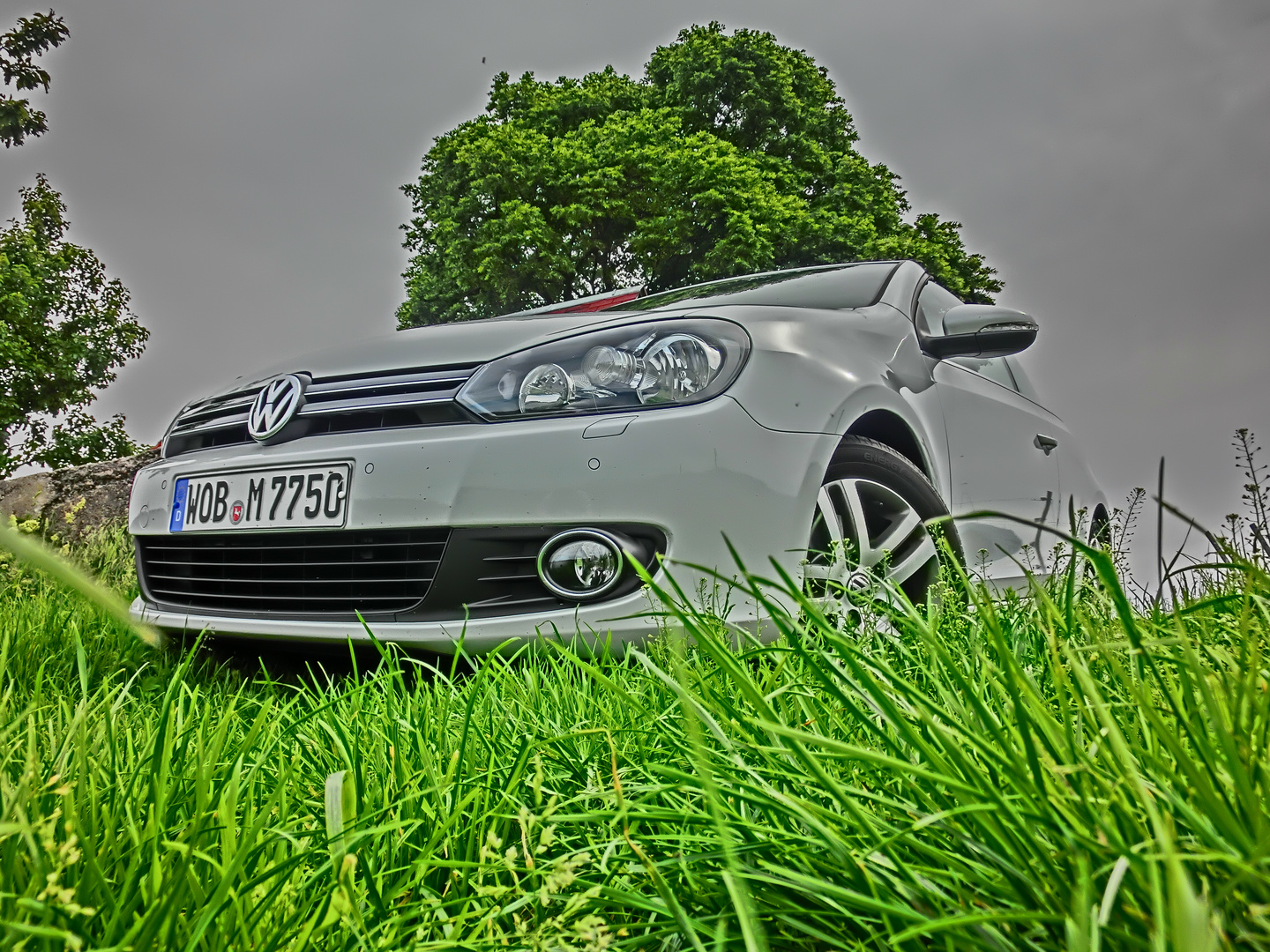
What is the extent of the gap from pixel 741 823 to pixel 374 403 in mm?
1811

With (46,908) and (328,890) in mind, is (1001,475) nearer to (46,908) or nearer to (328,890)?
(328,890)

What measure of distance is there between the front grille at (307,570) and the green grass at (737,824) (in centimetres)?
82

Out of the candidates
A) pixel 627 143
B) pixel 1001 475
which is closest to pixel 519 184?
pixel 627 143

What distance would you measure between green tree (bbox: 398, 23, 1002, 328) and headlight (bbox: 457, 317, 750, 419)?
18000 millimetres

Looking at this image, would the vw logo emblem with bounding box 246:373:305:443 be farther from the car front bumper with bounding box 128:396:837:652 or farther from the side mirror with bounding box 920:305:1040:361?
the side mirror with bounding box 920:305:1040:361

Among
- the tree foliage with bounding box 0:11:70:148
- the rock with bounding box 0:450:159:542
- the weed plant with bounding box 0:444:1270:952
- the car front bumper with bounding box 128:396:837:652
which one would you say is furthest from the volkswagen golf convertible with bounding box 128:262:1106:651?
the tree foliage with bounding box 0:11:70:148

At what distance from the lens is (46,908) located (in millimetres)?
625

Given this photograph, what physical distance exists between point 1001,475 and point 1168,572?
2373 millimetres

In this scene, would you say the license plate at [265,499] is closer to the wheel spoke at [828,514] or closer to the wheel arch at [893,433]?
the wheel spoke at [828,514]

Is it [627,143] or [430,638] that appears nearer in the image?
[430,638]

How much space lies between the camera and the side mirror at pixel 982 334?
2.85 meters

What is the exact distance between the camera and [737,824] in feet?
2.49

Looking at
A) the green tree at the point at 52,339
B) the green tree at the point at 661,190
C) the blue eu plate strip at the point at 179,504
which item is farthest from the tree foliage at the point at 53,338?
the blue eu plate strip at the point at 179,504

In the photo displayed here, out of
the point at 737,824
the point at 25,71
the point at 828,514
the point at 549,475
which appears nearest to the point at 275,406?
the point at 549,475
